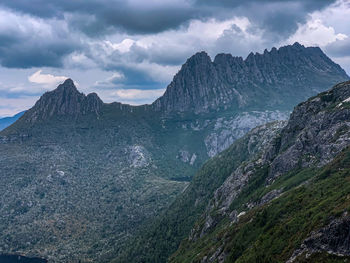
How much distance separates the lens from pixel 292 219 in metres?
102

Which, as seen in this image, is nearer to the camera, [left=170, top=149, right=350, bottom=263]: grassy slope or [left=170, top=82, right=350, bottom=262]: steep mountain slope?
[left=170, top=82, right=350, bottom=262]: steep mountain slope

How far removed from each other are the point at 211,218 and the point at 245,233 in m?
73.6

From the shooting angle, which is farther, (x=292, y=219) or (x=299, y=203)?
(x=299, y=203)

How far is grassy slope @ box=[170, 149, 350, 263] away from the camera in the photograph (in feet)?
283

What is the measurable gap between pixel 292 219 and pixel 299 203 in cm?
1214

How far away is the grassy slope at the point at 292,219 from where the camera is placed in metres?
86.2

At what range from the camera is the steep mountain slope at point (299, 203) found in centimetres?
7926

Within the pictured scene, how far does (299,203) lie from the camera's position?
112 meters

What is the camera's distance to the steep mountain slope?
79.3 metres

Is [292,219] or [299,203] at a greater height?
[299,203]

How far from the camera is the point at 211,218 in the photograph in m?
194

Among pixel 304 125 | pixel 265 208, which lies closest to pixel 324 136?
pixel 304 125

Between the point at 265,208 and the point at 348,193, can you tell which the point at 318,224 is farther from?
the point at 265,208

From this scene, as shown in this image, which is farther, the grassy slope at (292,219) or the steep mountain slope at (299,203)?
the grassy slope at (292,219)
